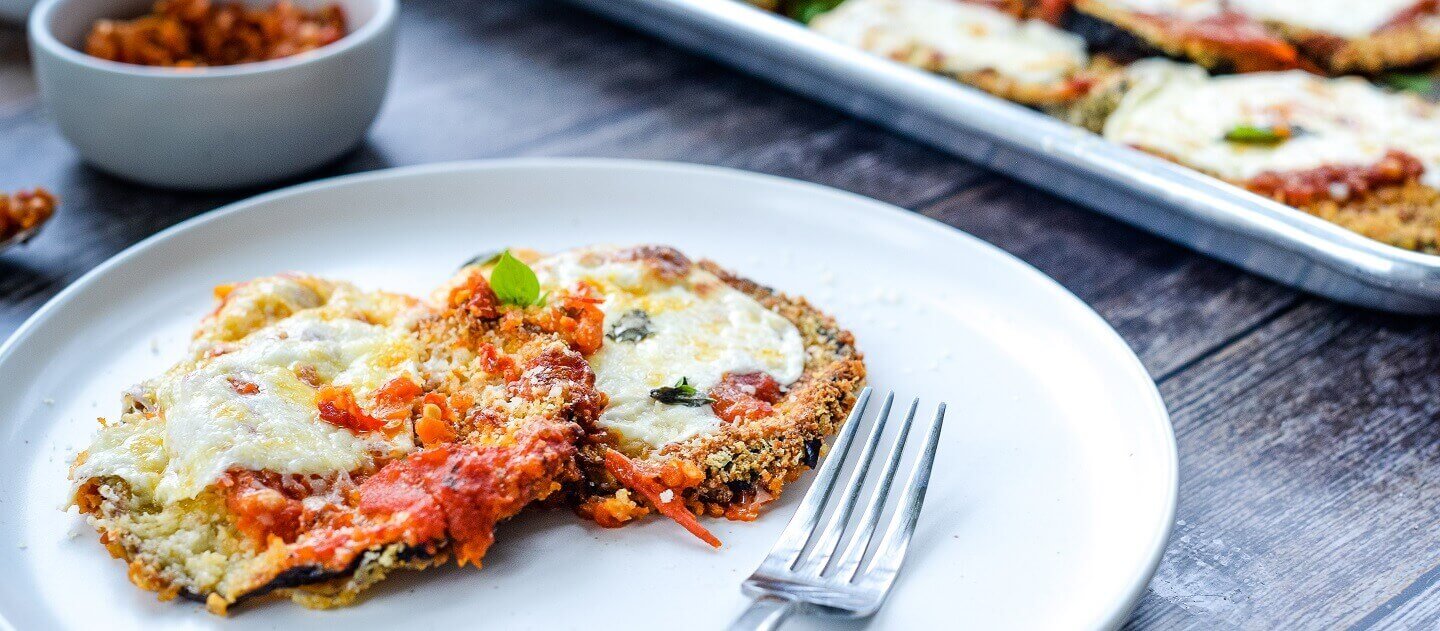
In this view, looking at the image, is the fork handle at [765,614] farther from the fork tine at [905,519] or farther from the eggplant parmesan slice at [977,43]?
the eggplant parmesan slice at [977,43]

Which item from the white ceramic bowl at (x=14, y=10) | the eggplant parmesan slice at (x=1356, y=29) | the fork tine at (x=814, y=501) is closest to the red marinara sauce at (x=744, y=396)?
the fork tine at (x=814, y=501)

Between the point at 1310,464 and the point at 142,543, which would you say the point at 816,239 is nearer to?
the point at 1310,464

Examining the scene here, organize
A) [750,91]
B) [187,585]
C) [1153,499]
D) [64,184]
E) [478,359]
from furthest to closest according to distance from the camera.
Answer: [750,91] → [64,184] → [478,359] → [1153,499] → [187,585]

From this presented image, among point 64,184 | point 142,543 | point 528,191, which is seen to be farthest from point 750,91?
point 142,543

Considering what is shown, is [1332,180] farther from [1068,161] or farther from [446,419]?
[446,419]

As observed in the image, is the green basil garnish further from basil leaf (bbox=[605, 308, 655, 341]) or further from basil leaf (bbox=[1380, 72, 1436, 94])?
basil leaf (bbox=[1380, 72, 1436, 94])

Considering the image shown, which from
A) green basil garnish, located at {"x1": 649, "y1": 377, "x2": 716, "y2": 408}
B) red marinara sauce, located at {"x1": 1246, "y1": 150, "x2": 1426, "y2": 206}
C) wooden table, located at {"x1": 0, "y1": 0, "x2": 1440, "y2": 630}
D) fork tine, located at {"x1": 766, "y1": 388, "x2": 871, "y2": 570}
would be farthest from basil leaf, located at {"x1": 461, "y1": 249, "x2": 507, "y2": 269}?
red marinara sauce, located at {"x1": 1246, "y1": 150, "x2": 1426, "y2": 206}
